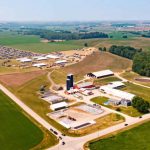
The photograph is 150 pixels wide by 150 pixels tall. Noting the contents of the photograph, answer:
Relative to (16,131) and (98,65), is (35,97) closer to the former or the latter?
(16,131)

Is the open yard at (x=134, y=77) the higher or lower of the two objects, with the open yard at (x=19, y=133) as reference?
lower

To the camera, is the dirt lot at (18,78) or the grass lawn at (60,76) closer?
the dirt lot at (18,78)

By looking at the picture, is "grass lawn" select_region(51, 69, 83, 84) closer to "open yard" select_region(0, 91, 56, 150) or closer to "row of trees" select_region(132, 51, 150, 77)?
"row of trees" select_region(132, 51, 150, 77)

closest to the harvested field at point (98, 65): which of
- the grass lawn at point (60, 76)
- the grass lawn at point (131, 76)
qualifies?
the grass lawn at point (60, 76)

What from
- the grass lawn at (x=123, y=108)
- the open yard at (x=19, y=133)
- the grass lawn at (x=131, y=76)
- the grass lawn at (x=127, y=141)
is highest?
the open yard at (x=19, y=133)

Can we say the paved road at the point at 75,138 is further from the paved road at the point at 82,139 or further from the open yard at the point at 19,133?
the open yard at the point at 19,133

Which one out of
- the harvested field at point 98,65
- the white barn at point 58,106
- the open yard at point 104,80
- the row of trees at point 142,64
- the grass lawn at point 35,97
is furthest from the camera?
the harvested field at point 98,65
